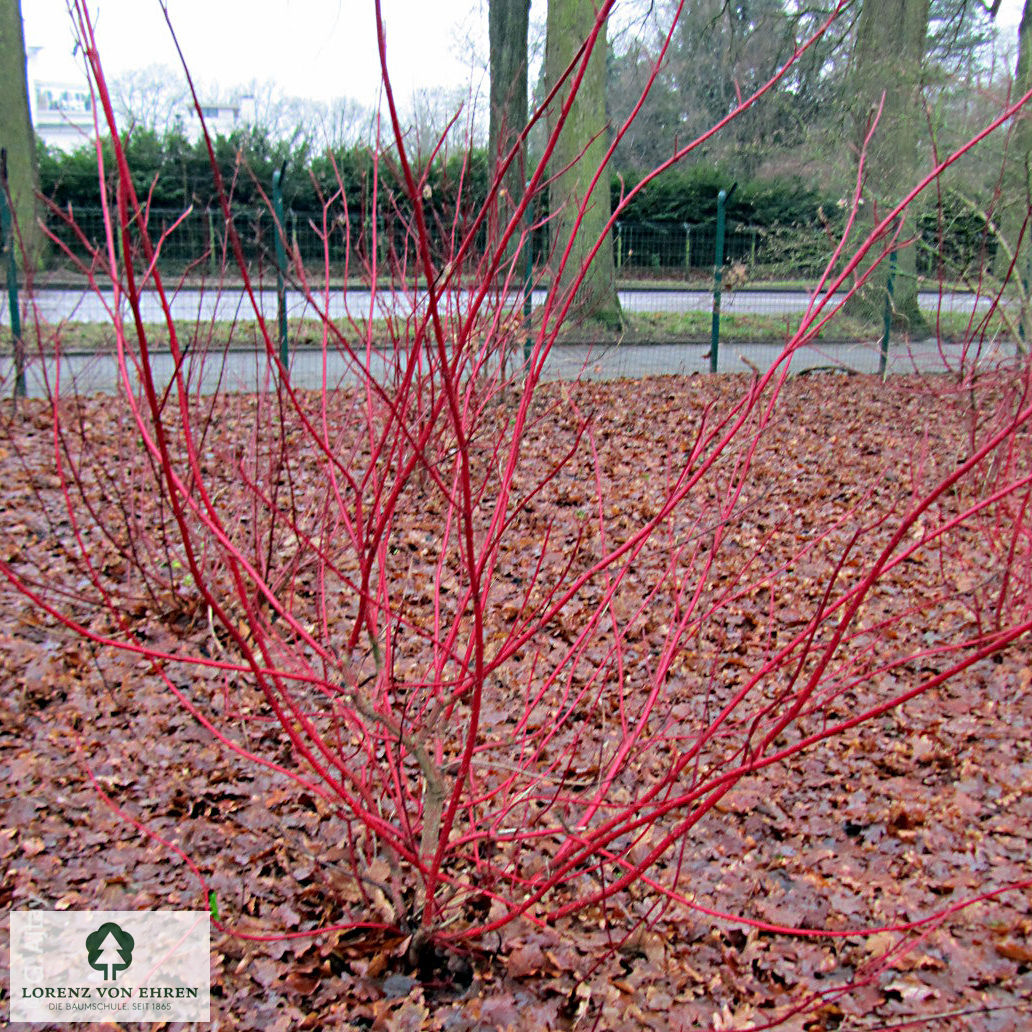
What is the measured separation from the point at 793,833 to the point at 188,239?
1025 cm

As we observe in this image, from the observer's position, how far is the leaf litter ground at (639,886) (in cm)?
209

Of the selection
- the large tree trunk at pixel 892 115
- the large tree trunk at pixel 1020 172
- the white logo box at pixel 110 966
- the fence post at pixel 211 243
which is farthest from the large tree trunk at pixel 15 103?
the white logo box at pixel 110 966

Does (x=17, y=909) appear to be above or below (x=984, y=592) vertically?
below

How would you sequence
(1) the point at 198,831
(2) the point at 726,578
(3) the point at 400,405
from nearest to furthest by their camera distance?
(3) the point at 400,405, (1) the point at 198,831, (2) the point at 726,578

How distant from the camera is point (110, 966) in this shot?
2146mm

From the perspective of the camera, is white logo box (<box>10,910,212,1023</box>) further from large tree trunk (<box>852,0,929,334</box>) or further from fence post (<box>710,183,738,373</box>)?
fence post (<box>710,183,738,373</box>)

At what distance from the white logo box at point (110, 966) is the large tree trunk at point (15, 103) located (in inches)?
420

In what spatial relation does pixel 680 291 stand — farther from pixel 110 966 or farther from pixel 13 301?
pixel 110 966

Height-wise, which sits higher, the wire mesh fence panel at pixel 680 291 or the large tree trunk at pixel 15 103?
the large tree trunk at pixel 15 103

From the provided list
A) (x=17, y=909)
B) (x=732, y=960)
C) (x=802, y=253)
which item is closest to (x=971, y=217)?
(x=802, y=253)

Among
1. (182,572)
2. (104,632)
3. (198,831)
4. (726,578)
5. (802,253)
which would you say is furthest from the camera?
(802,253)

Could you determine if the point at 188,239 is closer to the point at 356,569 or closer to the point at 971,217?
the point at 356,569

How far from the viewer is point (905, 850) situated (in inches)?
104

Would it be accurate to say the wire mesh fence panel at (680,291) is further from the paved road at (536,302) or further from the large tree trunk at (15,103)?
the large tree trunk at (15,103)
